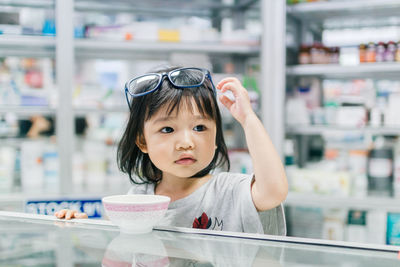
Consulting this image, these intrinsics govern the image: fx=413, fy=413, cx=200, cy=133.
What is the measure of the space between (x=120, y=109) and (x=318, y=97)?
1453mm

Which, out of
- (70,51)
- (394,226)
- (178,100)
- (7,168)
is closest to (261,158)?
(178,100)

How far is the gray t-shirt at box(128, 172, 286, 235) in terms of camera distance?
3.33 feet

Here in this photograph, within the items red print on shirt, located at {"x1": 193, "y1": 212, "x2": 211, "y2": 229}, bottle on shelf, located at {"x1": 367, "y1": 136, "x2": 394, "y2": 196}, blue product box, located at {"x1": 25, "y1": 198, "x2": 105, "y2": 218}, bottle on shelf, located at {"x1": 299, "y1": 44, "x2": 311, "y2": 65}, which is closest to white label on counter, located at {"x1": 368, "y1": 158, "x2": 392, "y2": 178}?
bottle on shelf, located at {"x1": 367, "y1": 136, "x2": 394, "y2": 196}

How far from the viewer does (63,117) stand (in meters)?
2.66

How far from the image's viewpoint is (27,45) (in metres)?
2.84

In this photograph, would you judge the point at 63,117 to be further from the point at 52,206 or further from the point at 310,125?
the point at 310,125

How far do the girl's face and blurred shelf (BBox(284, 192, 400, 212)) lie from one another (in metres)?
1.87

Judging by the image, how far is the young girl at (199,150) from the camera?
0.94 m

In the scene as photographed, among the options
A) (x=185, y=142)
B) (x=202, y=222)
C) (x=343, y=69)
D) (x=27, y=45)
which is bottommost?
(x=202, y=222)

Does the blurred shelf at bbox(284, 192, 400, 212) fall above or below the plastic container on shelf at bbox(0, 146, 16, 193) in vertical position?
below

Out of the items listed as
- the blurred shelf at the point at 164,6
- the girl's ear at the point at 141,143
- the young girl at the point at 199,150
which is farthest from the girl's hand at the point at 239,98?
the blurred shelf at the point at 164,6

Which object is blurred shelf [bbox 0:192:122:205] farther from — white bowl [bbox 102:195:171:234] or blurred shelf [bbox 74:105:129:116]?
white bowl [bbox 102:195:171:234]

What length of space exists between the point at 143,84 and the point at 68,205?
1783 mm

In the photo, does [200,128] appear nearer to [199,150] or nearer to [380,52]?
[199,150]
